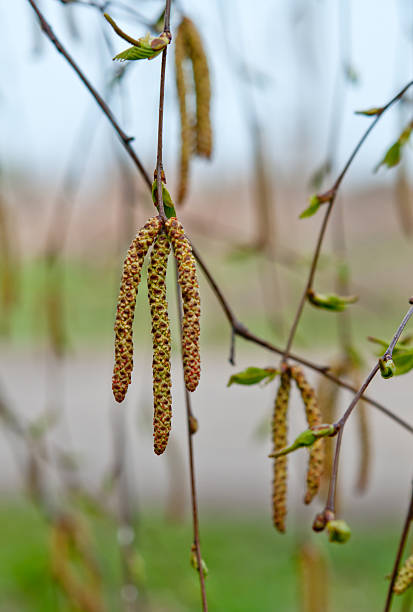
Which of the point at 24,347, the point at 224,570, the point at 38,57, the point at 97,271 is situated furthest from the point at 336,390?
the point at 24,347

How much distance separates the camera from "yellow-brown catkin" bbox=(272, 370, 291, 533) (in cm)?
79

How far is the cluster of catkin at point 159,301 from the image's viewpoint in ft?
1.82

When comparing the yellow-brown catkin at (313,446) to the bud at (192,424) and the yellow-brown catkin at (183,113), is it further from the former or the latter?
the yellow-brown catkin at (183,113)

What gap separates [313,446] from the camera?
0.75m

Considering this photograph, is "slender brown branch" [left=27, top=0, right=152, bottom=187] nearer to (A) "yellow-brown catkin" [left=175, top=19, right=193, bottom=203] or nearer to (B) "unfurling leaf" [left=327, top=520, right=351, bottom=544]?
(A) "yellow-brown catkin" [left=175, top=19, right=193, bottom=203]

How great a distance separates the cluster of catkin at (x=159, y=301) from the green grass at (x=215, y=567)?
2.81 m

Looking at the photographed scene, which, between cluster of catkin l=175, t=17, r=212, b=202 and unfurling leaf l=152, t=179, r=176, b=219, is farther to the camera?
cluster of catkin l=175, t=17, r=212, b=202

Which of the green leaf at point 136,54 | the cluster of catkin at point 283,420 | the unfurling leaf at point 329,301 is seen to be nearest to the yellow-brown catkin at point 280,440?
the cluster of catkin at point 283,420

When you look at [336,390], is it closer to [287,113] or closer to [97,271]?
[287,113]

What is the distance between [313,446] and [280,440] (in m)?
0.06

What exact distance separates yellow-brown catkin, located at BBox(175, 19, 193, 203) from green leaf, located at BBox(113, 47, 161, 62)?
0.83 feet

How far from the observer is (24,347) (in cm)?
984

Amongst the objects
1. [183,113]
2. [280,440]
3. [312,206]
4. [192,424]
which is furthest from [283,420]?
[183,113]

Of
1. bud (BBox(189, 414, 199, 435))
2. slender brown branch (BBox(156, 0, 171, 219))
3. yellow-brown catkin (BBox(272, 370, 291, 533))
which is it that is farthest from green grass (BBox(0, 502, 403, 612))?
slender brown branch (BBox(156, 0, 171, 219))
